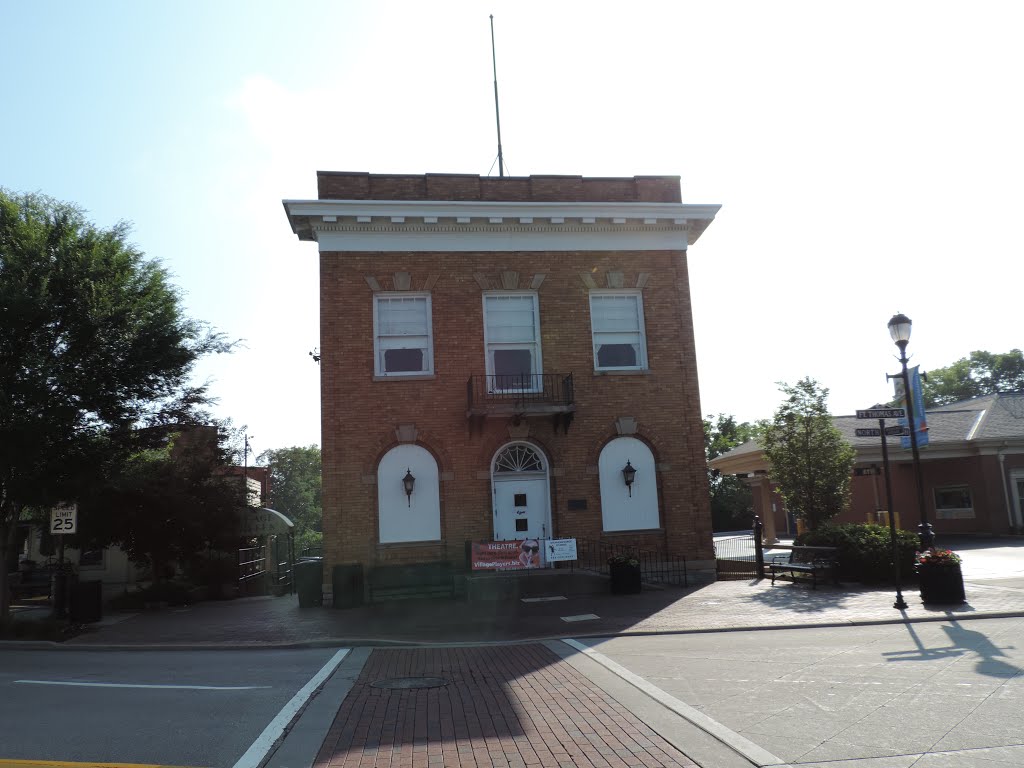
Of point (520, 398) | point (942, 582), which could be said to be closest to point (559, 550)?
point (520, 398)

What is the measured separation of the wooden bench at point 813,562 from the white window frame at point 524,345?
6640 millimetres

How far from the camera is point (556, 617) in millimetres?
13969

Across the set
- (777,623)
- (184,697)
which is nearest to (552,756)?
(184,697)

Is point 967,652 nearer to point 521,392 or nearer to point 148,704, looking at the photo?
point 148,704

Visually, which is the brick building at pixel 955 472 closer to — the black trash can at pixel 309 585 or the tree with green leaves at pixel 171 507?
the black trash can at pixel 309 585

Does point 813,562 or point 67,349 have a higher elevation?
point 67,349

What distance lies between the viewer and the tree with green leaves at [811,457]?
1830 cm

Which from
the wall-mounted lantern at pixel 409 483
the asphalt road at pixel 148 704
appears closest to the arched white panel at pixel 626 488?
the wall-mounted lantern at pixel 409 483

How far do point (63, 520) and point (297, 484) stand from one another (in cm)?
6071

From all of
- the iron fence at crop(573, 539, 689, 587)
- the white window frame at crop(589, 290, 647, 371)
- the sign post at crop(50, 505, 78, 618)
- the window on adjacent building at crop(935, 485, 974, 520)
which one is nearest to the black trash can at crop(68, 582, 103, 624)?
the sign post at crop(50, 505, 78, 618)

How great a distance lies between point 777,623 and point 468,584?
21.0 ft

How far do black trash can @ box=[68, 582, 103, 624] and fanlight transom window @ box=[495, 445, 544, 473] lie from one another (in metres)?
8.74

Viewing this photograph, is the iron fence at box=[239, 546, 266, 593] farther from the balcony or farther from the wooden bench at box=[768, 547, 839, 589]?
the wooden bench at box=[768, 547, 839, 589]

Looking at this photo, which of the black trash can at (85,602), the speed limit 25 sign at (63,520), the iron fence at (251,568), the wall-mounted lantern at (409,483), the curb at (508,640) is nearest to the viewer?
the curb at (508,640)
